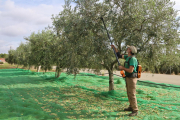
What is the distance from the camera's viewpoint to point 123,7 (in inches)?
232

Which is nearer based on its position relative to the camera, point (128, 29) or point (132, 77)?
point (132, 77)

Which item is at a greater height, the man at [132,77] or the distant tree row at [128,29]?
the distant tree row at [128,29]

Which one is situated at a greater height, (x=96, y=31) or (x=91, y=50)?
(x=96, y=31)

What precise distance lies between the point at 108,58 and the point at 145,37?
1.87 meters

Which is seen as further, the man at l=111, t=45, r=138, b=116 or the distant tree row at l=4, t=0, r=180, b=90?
the distant tree row at l=4, t=0, r=180, b=90

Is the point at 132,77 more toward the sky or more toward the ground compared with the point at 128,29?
more toward the ground

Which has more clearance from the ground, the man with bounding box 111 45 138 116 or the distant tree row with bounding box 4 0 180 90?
the distant tree row with bounding box 4 0 180 90

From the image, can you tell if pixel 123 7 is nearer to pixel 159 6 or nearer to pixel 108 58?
pixel 159 6

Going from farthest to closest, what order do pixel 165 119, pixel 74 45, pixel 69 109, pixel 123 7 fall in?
pixel 74 45, pixel 123 7, pixel 69 109, pixel 165 119

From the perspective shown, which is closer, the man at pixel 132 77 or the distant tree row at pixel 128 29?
the man at pixel 132 77

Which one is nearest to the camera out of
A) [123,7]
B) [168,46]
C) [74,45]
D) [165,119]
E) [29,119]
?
[29,119]

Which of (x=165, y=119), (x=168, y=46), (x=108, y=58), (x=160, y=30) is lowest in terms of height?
(x=165, y=119)

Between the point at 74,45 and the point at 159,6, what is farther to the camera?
the point at 74,45

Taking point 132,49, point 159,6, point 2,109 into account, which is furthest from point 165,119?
point 2,109
